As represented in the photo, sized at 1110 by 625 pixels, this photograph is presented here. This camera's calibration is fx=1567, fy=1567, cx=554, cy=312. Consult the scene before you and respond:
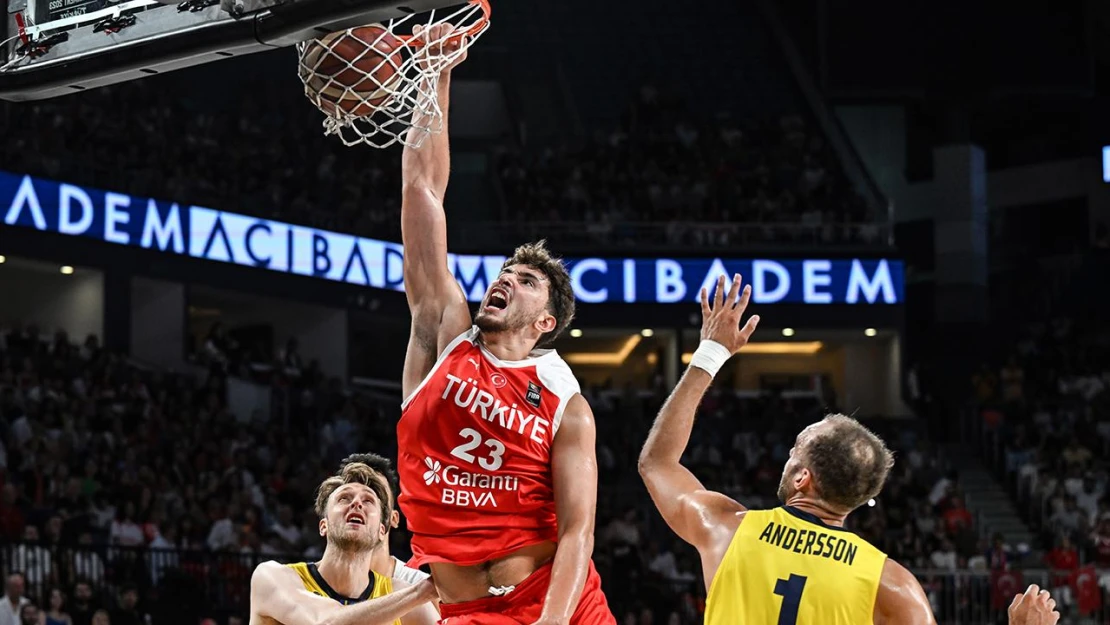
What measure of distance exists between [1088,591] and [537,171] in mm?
13947

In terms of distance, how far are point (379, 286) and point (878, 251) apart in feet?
28.6

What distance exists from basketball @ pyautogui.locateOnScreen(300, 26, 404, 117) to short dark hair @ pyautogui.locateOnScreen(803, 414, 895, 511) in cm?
188

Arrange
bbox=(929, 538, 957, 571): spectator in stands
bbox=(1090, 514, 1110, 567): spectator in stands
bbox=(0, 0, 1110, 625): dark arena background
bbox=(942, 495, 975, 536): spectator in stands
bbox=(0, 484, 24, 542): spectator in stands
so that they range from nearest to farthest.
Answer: bbox=(0, 484, 24, 542): spectator in stands → bbox=(0, 0, 1110, 625): dark arena background → bbox=(1090, 514, 1110, 567): spectator in stands → bbox=(929, 538, 957, 571): spectator in stands → bbox=(942, 495, 975, 536): spectator in stands

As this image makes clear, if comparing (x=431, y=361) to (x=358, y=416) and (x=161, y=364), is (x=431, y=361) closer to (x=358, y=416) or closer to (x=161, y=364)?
(x=358, y=416)

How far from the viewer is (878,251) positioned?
1081 inches

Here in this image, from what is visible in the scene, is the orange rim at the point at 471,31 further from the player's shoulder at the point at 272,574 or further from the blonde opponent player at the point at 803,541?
the player's shoulder at the point at 272,574

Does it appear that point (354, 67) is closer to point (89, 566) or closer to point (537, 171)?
point (89, 566)

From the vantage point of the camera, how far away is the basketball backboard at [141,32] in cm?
479

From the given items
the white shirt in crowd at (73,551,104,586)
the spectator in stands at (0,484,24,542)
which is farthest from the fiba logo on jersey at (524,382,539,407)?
the spectator in stands at (0,484,24,542)

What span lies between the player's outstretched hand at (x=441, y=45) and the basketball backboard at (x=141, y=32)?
0.57 metres

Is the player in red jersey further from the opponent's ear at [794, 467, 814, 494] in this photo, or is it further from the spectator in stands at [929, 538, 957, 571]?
the spectator in stands at [929, 538, 957, 571]

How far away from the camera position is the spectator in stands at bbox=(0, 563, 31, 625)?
12.7 m

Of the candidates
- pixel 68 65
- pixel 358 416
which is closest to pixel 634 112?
pixel 358 416

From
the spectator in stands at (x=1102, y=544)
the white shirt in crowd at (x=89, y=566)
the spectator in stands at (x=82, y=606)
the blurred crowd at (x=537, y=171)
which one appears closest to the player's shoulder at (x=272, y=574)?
the spectator in stands at (x=82, y=606)
